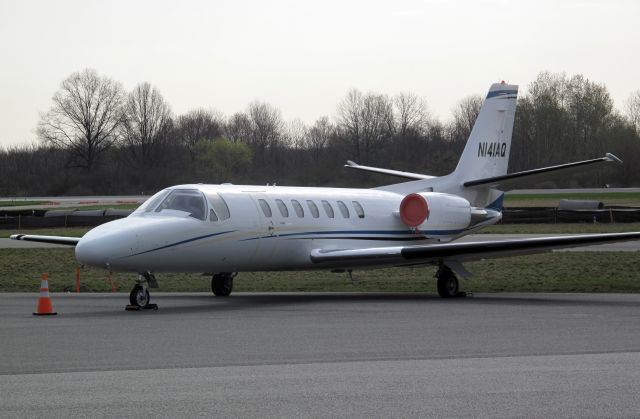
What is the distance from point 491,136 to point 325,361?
56.9ft

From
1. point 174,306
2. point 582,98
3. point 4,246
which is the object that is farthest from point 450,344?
point 582,98

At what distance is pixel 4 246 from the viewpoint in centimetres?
4028

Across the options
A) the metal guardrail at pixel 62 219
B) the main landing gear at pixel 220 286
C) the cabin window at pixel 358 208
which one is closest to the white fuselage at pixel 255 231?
the cabin window at pixel 358 208

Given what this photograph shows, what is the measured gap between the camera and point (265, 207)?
23.2m

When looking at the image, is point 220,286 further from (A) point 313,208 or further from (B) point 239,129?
(B) point 239,129

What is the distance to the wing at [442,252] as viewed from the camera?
22156 millimetres

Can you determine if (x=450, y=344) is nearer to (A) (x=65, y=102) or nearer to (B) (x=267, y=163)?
(B) (x=267, y=163)

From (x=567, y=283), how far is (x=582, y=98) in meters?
75.7

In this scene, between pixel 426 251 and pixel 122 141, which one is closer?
pixel 426 251

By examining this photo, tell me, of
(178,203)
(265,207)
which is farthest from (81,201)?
(178,203)

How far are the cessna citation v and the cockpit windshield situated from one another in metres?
0.02

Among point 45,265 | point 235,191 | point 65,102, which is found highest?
point 65,102

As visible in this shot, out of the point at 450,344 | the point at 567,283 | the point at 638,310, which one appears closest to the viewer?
the point at 450,344

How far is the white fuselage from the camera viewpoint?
19.8m
